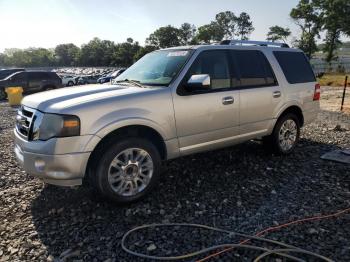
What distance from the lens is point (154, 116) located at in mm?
4258

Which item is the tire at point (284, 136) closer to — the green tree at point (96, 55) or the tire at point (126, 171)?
the tire at point (126, 171)

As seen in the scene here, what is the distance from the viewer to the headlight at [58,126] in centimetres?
371

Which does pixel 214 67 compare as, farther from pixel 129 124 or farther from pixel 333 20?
pixel 333 20

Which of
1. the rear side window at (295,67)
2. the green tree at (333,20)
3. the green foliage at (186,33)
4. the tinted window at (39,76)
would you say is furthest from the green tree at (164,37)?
the rear side window at (295,67)

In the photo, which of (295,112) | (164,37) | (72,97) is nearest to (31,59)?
(164,37)

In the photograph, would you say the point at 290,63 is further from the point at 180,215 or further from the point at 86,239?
the point at 86,239

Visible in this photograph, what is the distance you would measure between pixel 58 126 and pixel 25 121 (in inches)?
28.0

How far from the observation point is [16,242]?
138 inches

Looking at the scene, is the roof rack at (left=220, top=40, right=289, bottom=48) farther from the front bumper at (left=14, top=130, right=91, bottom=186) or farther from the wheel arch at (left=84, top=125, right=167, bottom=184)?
the front bumper at (left=14, top=130, right=91, bottom=186)

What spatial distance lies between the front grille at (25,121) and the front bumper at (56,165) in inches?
7.3

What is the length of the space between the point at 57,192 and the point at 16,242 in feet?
4.19

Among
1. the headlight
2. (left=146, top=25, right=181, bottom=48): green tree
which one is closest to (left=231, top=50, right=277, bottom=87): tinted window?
the headlight

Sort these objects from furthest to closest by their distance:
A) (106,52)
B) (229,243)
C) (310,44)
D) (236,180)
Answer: (106,52), (310,44), (236,180), (229,243)

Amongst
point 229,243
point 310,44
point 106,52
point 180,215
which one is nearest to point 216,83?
point 180,215
